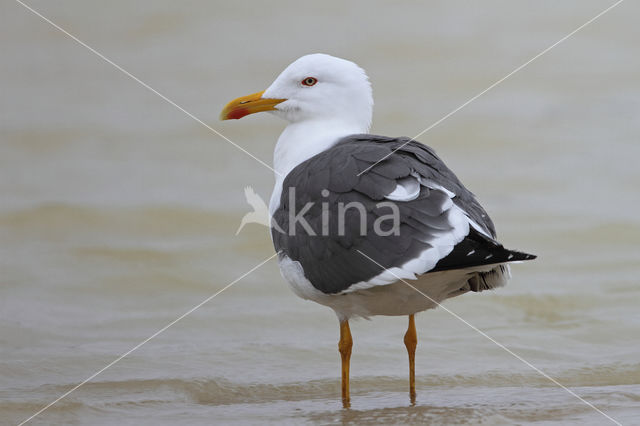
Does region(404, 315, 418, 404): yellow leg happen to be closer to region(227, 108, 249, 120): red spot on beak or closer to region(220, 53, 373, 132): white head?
region(220, 53, 373, 132): white head

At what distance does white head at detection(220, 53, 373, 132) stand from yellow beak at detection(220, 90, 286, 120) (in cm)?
8

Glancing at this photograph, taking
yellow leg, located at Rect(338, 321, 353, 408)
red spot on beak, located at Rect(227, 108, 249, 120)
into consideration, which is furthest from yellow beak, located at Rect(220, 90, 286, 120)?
yellow leg, located at Rect(338, 321, 353, 408)

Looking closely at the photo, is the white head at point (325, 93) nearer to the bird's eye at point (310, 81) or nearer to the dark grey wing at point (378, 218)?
the bird's eye at point (310, 81)

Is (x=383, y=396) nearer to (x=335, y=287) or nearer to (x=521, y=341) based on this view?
(x=335, y=287)

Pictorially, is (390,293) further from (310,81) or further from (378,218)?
(310,81)

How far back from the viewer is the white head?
5.02m

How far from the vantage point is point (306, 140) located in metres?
4.93

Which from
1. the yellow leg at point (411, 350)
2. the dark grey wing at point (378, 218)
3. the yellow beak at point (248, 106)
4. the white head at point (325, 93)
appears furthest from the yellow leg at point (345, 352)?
the yellow beak at point (248, 106)

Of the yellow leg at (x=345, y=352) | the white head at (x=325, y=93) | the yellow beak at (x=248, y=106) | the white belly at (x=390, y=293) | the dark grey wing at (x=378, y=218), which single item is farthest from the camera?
the yellow beak at (x=248, y=106)

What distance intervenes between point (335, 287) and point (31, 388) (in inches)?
72.8

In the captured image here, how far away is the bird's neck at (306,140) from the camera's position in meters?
4.81

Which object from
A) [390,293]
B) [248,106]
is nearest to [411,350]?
[390,293]

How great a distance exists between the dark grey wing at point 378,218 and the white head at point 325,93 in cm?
60

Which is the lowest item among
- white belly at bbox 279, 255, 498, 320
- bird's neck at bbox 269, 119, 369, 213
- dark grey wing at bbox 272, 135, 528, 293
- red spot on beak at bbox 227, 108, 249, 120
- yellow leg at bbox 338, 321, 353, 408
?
yellow leg at bbox 338, 321, 353, 408
